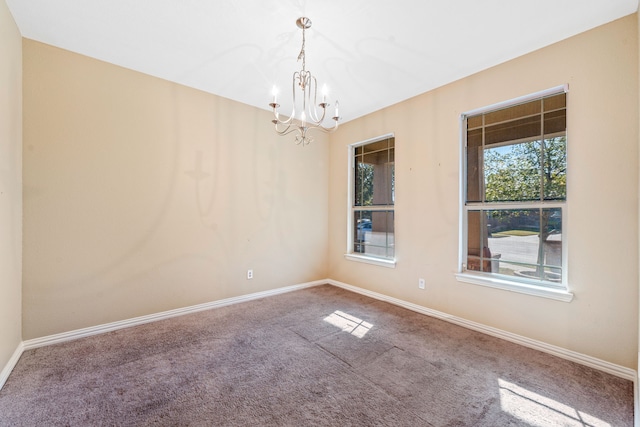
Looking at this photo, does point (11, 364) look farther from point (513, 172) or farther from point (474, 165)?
point (513, 172)

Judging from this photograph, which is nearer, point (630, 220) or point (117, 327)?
point (630, 220)

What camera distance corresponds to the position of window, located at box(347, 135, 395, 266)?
377cm

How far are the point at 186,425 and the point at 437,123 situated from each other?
11.1 ft

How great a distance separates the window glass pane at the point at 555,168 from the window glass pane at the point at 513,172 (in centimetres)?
6

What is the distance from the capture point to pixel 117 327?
107 inches

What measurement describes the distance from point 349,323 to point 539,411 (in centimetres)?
162

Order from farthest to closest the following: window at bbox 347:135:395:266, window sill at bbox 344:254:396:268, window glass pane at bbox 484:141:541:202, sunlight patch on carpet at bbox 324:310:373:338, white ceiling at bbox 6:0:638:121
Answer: window at bbox 347:135:395:266 → window sill at bbox 344:254:396:268 → sunlight patch on carpet at bbox 324:310:373:338 → window glass pane at bbox 484:141:541:202 → white ceiling at bbox 6:0:638:121

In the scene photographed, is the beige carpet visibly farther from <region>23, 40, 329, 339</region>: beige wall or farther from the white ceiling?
the white ceiling

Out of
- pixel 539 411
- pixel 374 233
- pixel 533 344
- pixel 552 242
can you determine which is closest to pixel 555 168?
pixel 552 242

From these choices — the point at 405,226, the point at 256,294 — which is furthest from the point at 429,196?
the point at 256,294

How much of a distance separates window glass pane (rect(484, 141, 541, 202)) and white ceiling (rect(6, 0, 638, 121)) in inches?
33.1

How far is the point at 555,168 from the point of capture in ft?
7.89

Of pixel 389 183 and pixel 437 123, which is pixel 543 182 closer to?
pixel 437 123

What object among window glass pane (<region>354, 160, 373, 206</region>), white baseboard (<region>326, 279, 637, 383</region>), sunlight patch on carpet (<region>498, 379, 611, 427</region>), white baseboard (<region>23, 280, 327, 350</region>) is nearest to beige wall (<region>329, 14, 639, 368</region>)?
white baseboard (<region>326, 279, 637, 383</region>)
